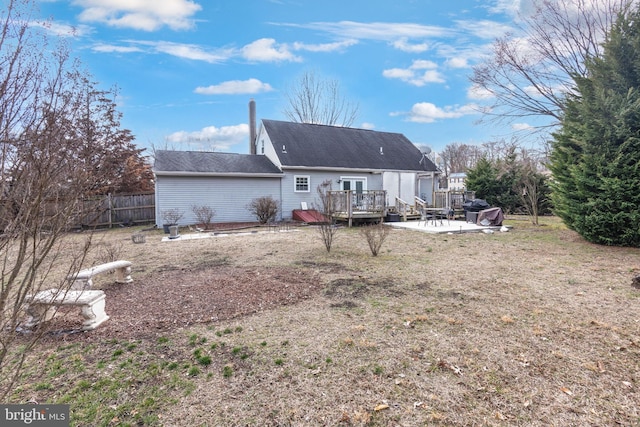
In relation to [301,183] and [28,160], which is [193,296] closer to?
[28,160]

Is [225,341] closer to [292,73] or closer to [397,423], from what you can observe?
[397,423]

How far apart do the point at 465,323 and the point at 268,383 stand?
2352 mm

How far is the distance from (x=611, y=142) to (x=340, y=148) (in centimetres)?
1250

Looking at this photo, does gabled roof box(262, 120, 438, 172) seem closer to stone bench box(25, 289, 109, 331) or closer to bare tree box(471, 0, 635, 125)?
bare tree box(471, 0, 635, 125)

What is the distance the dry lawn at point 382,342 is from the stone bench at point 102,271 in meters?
0.21

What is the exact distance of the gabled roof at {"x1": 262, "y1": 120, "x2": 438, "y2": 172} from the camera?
1706 cm

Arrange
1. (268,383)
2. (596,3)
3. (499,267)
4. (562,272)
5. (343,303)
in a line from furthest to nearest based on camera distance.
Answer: (596,3), (499,267), (562,272), (343,303), (268,383)

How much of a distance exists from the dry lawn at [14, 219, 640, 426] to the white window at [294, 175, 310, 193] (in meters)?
10.6

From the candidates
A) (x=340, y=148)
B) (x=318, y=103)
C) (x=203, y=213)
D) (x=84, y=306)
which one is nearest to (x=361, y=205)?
(x=340, y=148)

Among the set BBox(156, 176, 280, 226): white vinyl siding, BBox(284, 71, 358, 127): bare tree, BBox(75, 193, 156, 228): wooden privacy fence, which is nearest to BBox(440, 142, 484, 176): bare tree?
BBox(284, 71, 358, 127): bare tree

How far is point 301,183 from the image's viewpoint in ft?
55.2

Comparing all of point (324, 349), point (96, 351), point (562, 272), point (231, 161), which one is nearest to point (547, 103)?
point (562, 272)

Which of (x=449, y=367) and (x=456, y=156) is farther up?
(x=456, y=156)

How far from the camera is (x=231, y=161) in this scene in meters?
16.4
